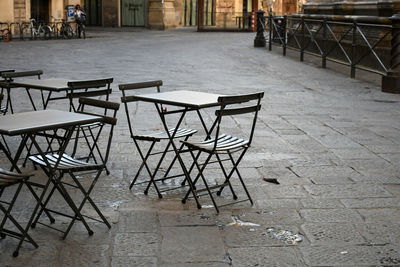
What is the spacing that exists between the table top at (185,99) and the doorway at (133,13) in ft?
114

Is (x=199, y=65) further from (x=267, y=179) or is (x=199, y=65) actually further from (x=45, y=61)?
(x=267, y=179)

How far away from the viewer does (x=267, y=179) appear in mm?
6148

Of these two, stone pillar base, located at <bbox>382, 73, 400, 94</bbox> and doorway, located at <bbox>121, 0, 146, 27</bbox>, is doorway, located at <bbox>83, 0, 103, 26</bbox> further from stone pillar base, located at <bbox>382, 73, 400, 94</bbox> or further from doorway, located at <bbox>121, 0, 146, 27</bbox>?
stone pillar base, located at <bbox>382, 73, 400, 94</bbox>

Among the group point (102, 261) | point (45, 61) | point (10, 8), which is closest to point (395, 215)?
point (102, 261)

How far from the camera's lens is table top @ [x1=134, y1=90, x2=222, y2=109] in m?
5.53

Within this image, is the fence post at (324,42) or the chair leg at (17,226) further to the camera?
the fence post at (324,42)

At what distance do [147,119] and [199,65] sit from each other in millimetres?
7638

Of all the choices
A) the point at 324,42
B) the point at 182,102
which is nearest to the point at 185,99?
the point at 182,102

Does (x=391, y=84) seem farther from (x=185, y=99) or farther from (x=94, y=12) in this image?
(x=94, y=12)

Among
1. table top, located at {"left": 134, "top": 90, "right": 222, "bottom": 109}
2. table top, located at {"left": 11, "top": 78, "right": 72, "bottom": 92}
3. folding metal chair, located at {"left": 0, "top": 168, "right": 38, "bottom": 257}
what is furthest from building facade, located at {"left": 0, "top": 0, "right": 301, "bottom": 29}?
folding metal chair, located at {"left": 0, "top": 168, "right": 38, "bottom": 257}

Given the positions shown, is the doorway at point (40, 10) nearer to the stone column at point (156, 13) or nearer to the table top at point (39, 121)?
the stone column at point (156, 13)

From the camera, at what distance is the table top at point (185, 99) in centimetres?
553

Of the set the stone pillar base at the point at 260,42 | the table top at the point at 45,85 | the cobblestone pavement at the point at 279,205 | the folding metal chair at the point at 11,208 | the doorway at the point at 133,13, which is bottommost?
the cobblestone pavement at the point at 279,205

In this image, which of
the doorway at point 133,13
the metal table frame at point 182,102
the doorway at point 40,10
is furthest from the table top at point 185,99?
the doorway at point 133,13
